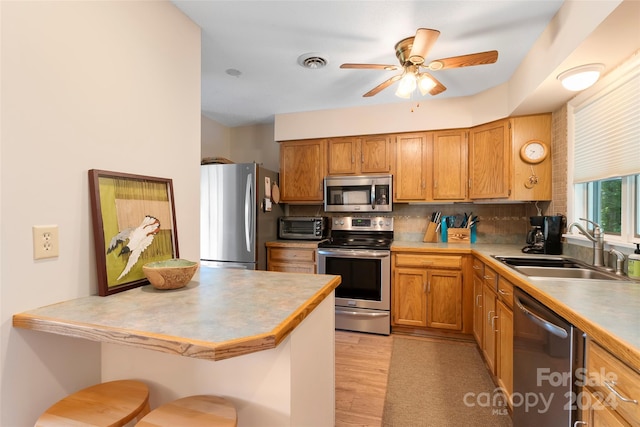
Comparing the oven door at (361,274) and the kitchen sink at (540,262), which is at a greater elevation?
the kitchen sink at (540,262)

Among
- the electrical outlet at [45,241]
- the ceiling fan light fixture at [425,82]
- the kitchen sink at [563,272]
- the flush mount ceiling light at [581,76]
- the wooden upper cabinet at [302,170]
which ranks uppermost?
the ceiling fan light fixture at [425,82]

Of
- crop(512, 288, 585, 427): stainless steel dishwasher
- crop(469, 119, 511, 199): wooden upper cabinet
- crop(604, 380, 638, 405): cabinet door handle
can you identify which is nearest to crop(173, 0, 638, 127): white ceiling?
crop(469, 119, 511, 199): wooden upper cabinet

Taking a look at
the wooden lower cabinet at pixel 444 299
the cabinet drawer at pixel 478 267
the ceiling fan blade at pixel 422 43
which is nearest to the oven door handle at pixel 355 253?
the wooden lower cabinet at pixel 444 299

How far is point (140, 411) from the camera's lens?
1.00 meters

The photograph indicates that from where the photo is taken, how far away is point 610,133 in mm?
1904

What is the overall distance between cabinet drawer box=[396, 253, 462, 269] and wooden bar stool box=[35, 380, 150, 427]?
242cm

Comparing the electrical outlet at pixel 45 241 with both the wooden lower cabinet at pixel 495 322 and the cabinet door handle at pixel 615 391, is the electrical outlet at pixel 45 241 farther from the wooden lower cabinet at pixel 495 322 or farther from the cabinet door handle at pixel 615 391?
the wooden lower cabinet at pixel 495 322

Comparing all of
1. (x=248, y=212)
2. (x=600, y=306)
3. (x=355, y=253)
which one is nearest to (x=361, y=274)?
(x=355, y=253)

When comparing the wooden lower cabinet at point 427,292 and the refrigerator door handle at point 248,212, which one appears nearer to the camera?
the wooden lower cabinet at point 427,292

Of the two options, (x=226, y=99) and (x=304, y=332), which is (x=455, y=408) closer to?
(x=304, y=332)

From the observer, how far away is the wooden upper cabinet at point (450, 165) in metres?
3.13

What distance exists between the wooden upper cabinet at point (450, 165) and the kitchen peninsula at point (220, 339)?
2334mm

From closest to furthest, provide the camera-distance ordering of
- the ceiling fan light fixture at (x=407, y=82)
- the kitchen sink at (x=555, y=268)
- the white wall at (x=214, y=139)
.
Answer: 1. the kitchen sink at (x=555, y=268)
2. the ceiling fan light fixture at (x=407, y=82)
3. the white wall at (x=214, y=139)

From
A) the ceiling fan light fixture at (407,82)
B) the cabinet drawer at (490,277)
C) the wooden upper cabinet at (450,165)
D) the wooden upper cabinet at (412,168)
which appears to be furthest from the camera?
the wooden upper cabinet at (412,168)
